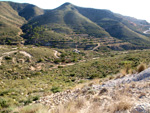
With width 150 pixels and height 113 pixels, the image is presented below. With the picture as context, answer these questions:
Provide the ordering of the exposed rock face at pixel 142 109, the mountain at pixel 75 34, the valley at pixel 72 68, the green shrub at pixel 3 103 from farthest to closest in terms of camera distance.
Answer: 1. the mountain at pixel 75 34
2. the green shrub at pixel 3 103
3. the valley at pixel 72 68
4. the exposed rock face at pixel 142 109

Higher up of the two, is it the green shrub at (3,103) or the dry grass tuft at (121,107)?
the dry grass tuft at (121,107)

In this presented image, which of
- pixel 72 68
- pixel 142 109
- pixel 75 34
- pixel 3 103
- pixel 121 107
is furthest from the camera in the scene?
pixel 75 34

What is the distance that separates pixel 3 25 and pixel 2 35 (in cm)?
1240

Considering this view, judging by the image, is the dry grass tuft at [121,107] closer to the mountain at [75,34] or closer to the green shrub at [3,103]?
the green shrub at [3,103]

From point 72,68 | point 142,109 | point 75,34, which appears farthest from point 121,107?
point 75,34

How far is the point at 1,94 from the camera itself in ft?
25.9

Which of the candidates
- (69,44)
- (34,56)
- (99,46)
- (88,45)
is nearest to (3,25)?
(69,44)

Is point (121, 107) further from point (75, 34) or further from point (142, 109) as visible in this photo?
point (75, 34)

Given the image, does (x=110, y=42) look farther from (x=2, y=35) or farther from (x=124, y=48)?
(x=2, y=35)

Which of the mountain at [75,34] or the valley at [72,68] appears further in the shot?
the mountain at [75,34]

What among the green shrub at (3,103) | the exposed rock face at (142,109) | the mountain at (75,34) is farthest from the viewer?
the mountain at (75,34)

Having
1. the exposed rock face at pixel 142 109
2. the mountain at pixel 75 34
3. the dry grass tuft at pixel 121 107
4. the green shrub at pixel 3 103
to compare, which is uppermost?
the mountain at pixel 75 34

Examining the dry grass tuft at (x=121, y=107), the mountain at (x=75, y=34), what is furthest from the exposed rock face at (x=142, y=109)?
the mountain at (x=75, y=34)

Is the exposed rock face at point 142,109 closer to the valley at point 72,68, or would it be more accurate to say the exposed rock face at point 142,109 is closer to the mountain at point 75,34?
the valley at point 72,68
